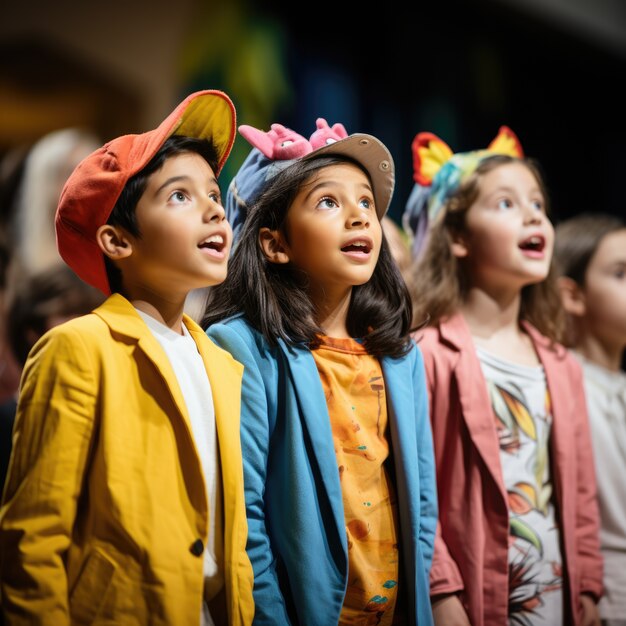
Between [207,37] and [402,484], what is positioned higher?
[207,37]

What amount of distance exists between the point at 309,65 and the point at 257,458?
93.0 inches

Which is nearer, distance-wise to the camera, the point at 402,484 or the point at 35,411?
the point at 35,411

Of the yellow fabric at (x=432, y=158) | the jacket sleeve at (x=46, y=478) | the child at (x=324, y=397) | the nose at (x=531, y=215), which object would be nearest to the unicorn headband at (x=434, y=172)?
the yellow fabric at (x=432, y=158)

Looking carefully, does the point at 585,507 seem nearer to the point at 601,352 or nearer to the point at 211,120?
the point at 601,352

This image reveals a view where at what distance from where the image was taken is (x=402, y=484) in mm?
1657

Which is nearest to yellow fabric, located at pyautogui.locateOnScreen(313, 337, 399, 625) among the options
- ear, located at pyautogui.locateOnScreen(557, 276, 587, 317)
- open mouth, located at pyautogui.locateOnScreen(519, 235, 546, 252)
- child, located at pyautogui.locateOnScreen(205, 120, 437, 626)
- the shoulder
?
child, located at pyautogui.locateOnScreen(205, 120, 437, 626)

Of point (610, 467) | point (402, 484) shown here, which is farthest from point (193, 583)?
point (610, 467)

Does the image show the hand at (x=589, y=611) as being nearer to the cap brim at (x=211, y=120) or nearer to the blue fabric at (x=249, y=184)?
the blue fabric at (x=249, y=184)

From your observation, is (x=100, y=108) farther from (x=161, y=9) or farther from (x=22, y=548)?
(x=22, y=548)

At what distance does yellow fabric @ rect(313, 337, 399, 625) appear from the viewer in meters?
1.61

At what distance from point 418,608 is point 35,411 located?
833 millimetres

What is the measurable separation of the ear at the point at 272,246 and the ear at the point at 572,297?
1185mm

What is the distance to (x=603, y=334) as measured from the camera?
253 cm

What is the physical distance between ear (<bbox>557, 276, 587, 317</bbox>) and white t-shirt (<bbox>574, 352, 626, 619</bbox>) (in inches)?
8.1
